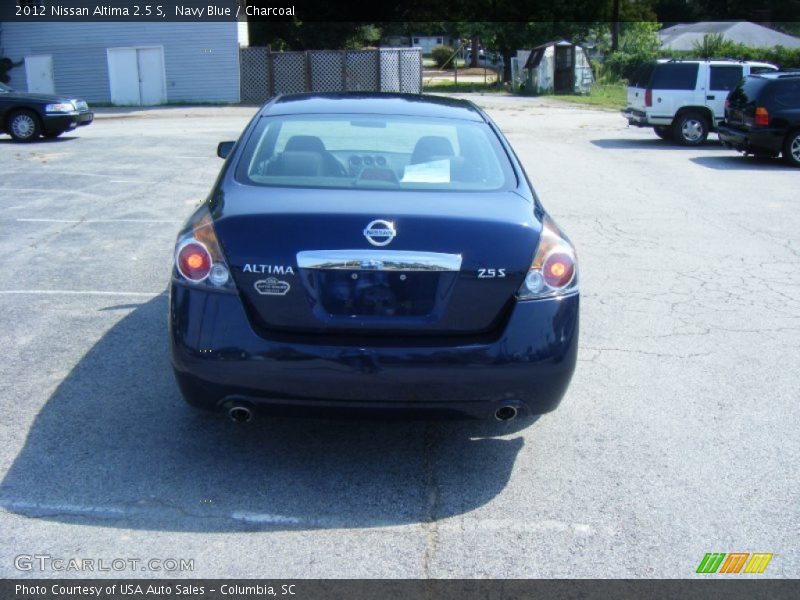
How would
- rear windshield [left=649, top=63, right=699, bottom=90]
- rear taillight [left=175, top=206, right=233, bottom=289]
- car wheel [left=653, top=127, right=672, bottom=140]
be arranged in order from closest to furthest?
rear taillight [left=175, top=206, right=233, bottom=289] < rear windshield [left=649, top=63, right=699, bottom=90] < car wheel [left=653, top=127, right=672, bottom=140]

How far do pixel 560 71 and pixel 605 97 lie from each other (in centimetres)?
357

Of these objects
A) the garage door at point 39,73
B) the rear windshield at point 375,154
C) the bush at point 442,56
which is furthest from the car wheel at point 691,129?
the bush at point 442,56

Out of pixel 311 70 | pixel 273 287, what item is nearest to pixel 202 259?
pixel 273 287

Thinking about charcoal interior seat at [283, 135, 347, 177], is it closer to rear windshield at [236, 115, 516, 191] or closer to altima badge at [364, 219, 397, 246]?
rear windshield at [236, 115, 516, 191]

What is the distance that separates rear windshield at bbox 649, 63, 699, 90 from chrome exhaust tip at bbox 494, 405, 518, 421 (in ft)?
59.2

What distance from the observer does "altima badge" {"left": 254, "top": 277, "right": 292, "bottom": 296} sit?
3.88 metres

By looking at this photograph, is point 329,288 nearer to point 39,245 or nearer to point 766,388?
point 766,388

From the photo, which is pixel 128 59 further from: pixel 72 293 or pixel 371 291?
pixel 371 291

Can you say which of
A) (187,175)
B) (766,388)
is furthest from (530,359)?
(187,175)

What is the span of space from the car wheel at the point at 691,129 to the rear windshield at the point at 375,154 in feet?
55.1


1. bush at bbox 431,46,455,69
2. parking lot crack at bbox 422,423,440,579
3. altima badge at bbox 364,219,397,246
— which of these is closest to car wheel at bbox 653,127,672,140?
parking lot crack at bbox 422,423,440,579

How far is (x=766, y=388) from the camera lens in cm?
547
